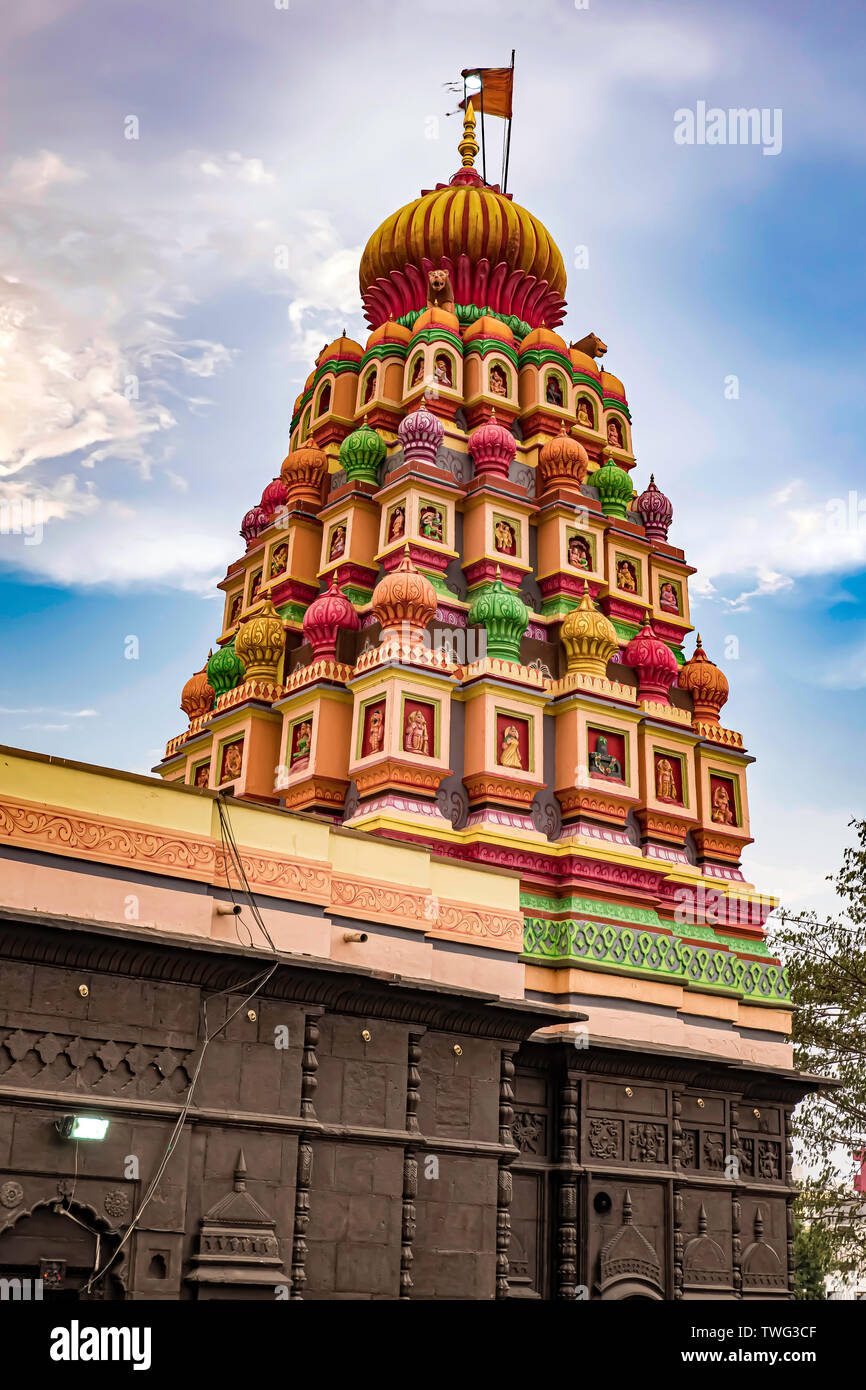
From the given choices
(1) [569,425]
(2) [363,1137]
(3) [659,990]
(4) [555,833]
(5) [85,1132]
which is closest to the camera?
(5) [85,1132]

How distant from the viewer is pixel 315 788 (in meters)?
20.0

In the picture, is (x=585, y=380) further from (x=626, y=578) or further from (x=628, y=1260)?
(x=628, y=1260)

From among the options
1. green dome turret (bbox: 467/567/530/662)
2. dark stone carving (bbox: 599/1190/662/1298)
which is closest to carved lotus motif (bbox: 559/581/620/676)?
green dome turret (bbox: 467/567/530/662)

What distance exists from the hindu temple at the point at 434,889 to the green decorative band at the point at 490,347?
65mm

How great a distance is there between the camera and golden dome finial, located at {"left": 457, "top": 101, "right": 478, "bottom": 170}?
88.4 ft

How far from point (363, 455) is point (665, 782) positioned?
761 cm

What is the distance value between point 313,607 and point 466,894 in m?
6.76

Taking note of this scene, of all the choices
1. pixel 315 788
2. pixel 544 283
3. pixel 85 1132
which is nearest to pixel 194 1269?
pixel 85 1132

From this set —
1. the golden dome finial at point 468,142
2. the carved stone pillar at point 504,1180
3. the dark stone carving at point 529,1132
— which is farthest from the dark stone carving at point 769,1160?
the golden dome finial at point 468,142

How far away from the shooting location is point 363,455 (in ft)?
75.8

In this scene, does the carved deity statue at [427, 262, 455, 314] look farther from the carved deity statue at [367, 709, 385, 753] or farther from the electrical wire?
the electrical wire

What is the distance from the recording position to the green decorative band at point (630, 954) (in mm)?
18641

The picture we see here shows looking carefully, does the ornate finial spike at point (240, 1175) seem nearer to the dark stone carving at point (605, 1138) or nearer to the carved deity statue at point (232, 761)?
the dark stone carving at point (605, 1138)
